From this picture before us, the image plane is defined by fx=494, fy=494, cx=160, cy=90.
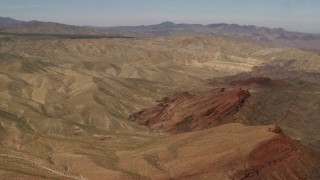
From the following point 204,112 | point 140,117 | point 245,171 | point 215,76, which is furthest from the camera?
point 215,76

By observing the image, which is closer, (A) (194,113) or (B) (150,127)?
(A) (194,113)

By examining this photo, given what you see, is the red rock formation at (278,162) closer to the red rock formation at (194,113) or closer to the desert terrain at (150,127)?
the desert terrain at (150,127)

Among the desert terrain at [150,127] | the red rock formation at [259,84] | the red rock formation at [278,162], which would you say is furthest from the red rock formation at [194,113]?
the red rock formation at [259,84]

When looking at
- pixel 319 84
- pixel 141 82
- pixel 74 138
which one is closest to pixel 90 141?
pixel 74 138

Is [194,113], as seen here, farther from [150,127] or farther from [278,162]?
[278,162]

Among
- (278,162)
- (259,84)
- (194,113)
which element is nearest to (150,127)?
(194,113)

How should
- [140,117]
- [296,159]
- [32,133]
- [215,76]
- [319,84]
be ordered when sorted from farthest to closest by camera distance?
1. [215,76]
2. [319,84]
3. [140,117]
4. [32,133]
5. [296,159]

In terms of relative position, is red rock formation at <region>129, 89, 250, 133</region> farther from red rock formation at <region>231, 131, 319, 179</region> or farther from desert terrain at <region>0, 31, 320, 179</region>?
red rock formation at <region>231, 131, 319, 179</region>

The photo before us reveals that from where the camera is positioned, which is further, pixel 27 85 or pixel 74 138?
pixel 27 85

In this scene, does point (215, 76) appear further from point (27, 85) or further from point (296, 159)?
point (296, 159)
